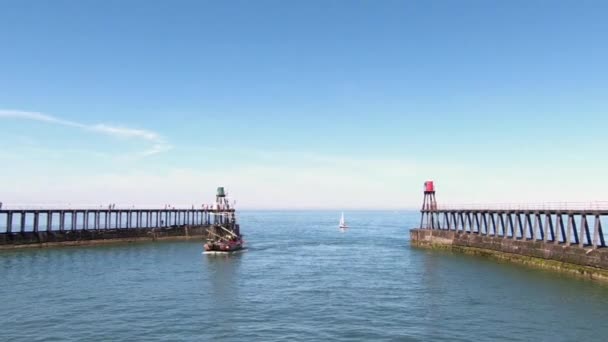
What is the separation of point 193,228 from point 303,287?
87929 mm

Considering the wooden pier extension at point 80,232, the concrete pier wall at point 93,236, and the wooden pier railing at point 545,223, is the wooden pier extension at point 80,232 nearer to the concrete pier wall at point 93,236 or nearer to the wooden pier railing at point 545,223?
the concrete pier wall at point 93,236

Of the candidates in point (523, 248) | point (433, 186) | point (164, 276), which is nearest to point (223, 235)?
point (164, 276)


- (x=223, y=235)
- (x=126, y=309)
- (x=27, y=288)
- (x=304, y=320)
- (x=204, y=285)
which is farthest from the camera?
(x=223, y=235)

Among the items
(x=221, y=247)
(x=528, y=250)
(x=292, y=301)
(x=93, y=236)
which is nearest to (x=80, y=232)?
(x=93, y=236)

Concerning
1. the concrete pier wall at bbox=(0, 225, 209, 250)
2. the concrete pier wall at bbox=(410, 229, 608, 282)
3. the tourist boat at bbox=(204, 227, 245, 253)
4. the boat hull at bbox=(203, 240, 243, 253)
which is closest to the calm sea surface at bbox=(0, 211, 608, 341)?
the concrete pier wall at bbox=(410, 229, 608, 282)

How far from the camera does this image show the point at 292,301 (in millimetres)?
49188

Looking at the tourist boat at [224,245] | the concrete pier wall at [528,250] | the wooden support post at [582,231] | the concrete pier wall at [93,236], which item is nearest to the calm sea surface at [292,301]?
the concrete pier wall at [528,250]

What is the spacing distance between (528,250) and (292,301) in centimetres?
4395

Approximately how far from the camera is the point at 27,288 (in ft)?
179

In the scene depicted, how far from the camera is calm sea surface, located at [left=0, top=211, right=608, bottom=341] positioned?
3800 cm

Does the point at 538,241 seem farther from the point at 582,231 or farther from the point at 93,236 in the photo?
the point at 93,236

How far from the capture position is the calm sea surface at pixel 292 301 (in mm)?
38000

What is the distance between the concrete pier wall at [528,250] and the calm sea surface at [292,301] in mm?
2439

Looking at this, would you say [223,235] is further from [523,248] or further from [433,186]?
[523,248]
